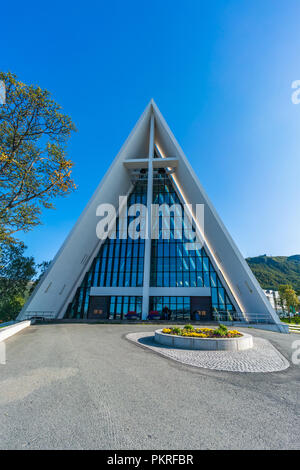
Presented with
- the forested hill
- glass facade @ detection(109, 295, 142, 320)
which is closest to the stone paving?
glass facade @ detection(109, 295, 142, 320)

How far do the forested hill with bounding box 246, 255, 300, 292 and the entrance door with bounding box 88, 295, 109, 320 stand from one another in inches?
2604

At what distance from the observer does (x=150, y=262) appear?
25.6m

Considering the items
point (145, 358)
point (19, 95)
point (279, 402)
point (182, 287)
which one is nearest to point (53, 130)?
point (19, 95)

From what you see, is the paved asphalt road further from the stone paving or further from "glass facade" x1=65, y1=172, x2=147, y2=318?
"glass facade" x1=65, y1=172, x2=147, y2=318

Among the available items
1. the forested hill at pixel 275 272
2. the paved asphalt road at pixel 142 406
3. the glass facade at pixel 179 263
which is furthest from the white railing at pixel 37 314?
the forested hill at pixel 275 272

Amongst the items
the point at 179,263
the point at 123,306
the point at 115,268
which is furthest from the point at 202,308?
the point at 115,268

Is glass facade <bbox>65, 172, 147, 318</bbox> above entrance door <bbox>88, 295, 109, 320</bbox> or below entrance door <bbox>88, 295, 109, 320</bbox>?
above

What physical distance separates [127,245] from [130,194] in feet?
29.4

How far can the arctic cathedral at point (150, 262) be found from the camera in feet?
60.6

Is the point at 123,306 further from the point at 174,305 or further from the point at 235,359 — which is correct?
the point at 235,359

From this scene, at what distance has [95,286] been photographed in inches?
1011

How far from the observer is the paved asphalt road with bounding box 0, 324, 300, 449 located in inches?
96.4

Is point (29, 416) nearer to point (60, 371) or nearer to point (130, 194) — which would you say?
point (60, 371)

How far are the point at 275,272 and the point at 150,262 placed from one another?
88.6 meters
